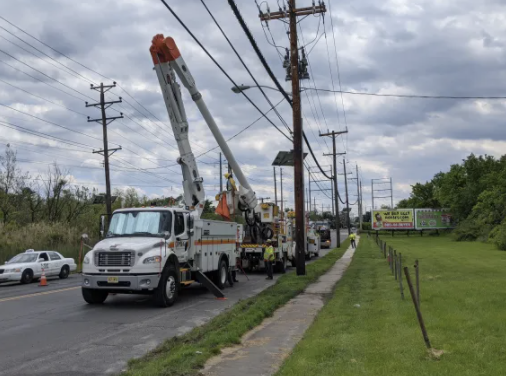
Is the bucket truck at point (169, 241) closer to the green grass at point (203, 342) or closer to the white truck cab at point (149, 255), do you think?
the white truck cab at point (149, 255)

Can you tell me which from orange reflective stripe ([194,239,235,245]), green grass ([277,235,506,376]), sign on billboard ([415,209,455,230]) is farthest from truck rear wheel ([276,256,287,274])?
sign on billboard ([415,209,455,230])

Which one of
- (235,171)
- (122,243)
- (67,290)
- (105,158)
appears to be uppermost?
(105,158)

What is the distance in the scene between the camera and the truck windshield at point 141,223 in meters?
13.5

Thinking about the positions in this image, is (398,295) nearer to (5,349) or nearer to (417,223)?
(5,349)

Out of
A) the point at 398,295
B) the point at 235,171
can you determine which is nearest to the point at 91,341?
the point at 398,295

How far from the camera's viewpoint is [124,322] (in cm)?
1077

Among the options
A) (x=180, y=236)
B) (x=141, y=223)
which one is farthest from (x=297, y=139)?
(x=141, y=223)

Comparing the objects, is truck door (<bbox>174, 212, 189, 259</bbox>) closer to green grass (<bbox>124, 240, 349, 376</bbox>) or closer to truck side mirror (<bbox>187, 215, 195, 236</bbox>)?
truck side mirror (<bbox>187, 215, 195, 236</bbox>)

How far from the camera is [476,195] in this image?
64.1 meters

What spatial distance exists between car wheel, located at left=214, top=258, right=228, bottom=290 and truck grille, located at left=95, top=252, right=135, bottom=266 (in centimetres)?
514

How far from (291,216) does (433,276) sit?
1104cm

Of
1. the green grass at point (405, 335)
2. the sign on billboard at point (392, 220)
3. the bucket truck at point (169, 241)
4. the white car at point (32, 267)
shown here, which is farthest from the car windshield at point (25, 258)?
the sign on billboard at point (392, 220)

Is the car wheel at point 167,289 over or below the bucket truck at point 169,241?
below

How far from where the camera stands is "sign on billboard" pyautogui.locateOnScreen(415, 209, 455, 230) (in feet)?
237
